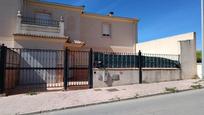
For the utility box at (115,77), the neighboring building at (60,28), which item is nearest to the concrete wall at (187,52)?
the utility box at (115,77)

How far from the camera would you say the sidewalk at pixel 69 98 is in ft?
29.7

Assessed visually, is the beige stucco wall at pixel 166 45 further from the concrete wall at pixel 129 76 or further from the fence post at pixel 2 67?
the fence post at pixel 2 67

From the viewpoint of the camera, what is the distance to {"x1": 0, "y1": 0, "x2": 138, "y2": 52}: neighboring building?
16.2m

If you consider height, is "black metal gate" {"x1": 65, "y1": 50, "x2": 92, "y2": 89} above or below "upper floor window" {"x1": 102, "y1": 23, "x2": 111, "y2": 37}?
below

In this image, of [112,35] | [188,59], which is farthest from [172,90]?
[112,35]

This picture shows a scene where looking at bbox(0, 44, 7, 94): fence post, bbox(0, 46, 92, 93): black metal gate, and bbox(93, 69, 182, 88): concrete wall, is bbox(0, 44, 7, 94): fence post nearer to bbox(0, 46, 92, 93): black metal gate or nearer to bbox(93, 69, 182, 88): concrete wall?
bbox(0, 46, 92, 93): black metal gate

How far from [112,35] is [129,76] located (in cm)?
1030

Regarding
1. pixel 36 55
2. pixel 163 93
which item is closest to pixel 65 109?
pixel 163 93

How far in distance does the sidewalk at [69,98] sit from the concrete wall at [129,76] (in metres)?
0.66

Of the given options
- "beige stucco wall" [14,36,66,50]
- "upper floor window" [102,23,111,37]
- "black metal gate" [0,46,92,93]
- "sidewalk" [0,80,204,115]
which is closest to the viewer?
"sidewalk" [0,80,204,115]

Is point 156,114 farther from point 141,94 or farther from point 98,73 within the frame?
point 98,73

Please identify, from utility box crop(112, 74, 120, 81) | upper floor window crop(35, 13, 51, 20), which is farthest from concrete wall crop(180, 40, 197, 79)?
upper floor window crop(35, 13, 51, 20)

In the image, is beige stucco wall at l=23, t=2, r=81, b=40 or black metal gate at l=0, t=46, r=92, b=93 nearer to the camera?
black metal gate at l=0, t=46, r=92, b=93

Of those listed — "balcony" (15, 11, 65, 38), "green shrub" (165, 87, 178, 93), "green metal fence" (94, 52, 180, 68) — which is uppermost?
"balcony" (15, 11, 65, 38)
